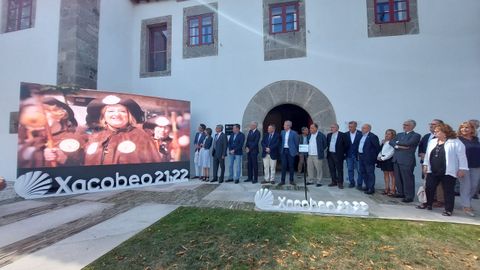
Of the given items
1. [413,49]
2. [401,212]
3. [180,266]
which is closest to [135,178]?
[180,266]

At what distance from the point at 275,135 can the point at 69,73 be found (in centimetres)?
624

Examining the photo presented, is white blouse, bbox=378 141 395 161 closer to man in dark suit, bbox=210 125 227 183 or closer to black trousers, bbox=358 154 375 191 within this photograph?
black trousers, bbox=358 154 375 191

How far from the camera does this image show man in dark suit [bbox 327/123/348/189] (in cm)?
619

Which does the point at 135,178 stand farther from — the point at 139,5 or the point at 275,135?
the point at 139,5

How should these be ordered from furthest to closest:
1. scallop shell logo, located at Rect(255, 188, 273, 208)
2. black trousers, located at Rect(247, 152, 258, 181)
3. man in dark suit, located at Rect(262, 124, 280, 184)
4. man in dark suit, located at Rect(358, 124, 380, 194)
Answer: black trousers, located at Rect(247, 152, 258, 181), man in dark suit, located at Rect(262, 124, 280, 184), man in dark suit, located at Rect(358, 124, 380, 194), scallop shell logo, located at Rect(255, 188, 273, 208)

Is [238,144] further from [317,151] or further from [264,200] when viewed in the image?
[264,200]

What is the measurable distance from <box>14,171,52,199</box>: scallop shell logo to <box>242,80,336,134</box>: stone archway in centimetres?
523

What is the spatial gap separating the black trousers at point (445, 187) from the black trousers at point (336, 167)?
1968 mm

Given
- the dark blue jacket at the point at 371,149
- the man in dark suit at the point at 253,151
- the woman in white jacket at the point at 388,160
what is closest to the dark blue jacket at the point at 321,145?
the dark blue jacket at the point at 371,149

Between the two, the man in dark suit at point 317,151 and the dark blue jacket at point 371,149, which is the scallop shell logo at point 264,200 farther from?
the dark blue jacket at point 371,149

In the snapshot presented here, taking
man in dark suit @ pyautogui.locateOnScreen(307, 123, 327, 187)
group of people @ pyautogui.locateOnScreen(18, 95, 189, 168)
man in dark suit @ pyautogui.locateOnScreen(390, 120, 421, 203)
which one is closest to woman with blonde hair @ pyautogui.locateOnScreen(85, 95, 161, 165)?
group of people @ pyautogui.locateOnScreen(18, 95, 189, 168)

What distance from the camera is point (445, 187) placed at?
413cm

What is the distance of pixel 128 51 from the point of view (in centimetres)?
884

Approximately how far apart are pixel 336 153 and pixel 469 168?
2507mm
